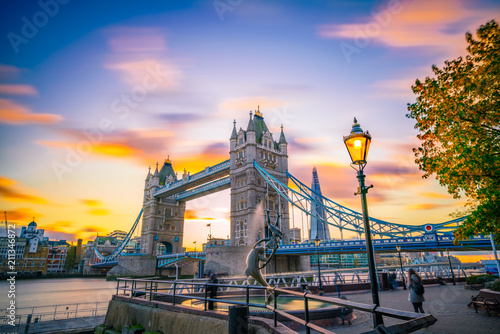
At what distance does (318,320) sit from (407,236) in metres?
27.7

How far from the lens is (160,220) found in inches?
2633

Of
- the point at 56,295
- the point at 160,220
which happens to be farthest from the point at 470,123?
the point at 160,220

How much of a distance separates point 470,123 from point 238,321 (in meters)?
7.07

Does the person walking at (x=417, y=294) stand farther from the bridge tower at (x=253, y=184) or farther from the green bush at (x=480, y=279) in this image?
the bridge tower at (x=253, y=184)

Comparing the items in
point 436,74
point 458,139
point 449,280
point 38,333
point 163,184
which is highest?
point 163,184

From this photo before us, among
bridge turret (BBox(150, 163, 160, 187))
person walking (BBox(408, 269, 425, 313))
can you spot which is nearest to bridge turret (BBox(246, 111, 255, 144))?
bridge turret (BBox(150, 163, 160, 187))

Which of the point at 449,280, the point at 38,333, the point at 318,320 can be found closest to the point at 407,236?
the point at 449,280

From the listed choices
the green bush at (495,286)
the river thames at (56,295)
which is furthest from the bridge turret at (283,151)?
the green bush at (495,286)

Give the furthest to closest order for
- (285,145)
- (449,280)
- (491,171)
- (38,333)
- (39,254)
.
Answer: (39,254), (285,145), (449,280), (38,333), (491,171)

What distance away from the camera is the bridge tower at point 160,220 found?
212ft

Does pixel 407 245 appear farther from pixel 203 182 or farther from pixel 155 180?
pixel 155 180

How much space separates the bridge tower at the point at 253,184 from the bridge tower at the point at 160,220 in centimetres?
2908

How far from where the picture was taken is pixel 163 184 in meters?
72.4

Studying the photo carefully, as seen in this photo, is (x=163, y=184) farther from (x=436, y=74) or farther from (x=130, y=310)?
(x=436, y=74)
